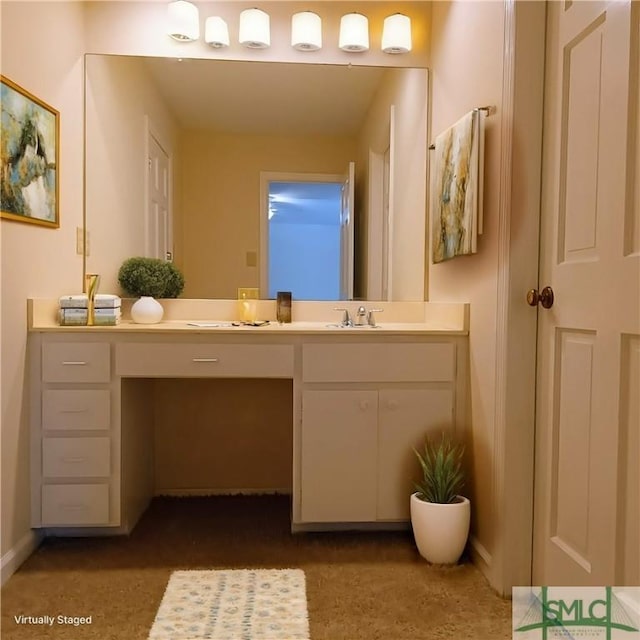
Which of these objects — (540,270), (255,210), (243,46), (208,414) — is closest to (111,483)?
(208,414)

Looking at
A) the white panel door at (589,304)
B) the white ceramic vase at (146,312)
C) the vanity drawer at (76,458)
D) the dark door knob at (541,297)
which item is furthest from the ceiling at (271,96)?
the vanity drawer at (76,458)

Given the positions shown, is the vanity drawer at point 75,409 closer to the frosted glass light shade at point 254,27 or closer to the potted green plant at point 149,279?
the potted green plant at point 149,279

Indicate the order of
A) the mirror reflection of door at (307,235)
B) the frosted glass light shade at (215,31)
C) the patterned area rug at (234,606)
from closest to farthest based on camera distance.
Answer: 1. the patterned area rug at (234,606)
2. the frosted glass light shade at (215,31)
3. the mirror reflection of door at (307,235)

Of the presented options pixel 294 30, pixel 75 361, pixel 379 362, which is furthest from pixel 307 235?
pixel 75 361

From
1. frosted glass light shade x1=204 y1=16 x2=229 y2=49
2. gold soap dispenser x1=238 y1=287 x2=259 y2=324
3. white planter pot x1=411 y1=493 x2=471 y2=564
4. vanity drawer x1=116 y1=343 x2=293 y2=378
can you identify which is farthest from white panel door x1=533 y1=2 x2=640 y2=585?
frosted glass light shade x1=204 y1=16 x2=229 y2=49

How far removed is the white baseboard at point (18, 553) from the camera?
71.1 inches

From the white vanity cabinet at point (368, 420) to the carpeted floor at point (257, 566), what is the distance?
0.16 metres

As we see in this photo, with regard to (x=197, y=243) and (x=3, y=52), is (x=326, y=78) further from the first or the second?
(x=3, y=52)

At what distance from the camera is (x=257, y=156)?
259cm

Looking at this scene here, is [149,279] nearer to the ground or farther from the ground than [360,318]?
farther from the ground

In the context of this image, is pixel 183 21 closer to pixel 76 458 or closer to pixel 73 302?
pixel 73 302

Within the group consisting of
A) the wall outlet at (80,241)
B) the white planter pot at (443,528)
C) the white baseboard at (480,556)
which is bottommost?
the white baseboard at (480,556)

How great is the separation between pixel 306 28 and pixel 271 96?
1.04ft

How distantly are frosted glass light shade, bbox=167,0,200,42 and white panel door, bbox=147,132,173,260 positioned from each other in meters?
0.44
